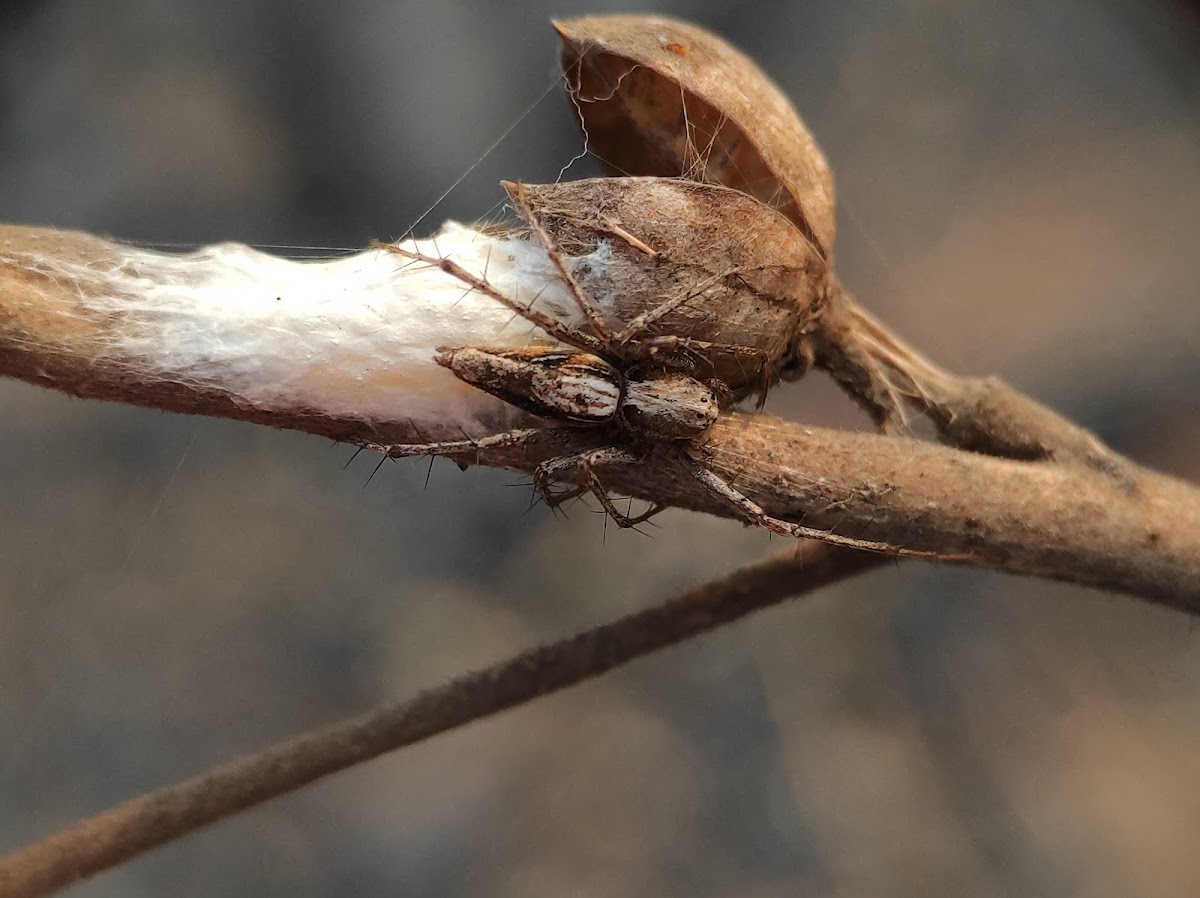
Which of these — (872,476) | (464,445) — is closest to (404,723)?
(464,445)

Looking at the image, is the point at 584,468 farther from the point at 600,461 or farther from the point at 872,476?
the point at 872,476

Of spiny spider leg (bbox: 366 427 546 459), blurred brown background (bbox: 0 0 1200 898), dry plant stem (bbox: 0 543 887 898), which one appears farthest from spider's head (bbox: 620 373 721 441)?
blurred brown background (bbox: 0 0 1200 898)

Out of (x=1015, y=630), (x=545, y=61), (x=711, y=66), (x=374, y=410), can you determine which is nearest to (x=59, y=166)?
(x=545, y=61)

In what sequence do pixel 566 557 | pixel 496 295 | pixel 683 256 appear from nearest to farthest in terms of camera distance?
1. pixel 683 256
2. pixel 496 295
3. pixel 566 557

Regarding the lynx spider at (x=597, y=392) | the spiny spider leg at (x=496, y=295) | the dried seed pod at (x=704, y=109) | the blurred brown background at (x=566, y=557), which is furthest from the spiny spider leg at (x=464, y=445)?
the blurred brown background at (x=566, y=557)

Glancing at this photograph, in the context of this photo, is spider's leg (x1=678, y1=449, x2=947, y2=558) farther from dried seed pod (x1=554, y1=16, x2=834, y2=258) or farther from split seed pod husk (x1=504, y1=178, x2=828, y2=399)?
dried seed pod (x1=554, y1=16, x2=834, y2=258)

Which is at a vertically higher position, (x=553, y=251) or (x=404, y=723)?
(x=553, y=251)
